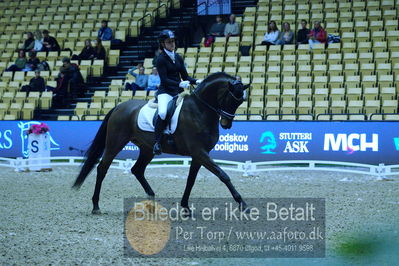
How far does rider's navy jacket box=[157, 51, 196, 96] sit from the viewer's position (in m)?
9.32

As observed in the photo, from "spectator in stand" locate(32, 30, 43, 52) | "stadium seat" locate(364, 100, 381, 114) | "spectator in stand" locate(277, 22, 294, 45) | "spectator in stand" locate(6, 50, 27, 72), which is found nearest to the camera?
"stadium seat" locate(364, 100, 381, 114)

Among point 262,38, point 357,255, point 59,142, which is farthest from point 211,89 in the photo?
point 262,38

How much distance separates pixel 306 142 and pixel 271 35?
5968 millimetres

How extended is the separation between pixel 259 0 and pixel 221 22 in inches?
78.6

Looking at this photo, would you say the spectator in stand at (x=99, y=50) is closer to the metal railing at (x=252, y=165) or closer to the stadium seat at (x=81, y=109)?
the stadium seat at (x=81, y=109)

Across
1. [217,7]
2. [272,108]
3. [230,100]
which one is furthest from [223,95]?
[217,7]

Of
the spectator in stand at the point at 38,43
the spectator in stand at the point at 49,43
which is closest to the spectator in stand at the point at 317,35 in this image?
the spectator in stand at the point at 49,43

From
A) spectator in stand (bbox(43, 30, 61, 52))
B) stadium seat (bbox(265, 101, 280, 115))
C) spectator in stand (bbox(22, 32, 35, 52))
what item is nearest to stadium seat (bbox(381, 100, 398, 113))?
stadium seat (bbox(265, 101, 280, 115))

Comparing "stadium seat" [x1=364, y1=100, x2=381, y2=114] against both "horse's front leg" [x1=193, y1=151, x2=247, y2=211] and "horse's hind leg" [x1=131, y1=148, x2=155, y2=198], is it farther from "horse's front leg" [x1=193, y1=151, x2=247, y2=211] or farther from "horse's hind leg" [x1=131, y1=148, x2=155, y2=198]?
"horse's front leg" [x1=193, y1=151, x2=247, y2=211]

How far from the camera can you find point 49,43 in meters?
24.4

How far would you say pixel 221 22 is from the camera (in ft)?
77.2

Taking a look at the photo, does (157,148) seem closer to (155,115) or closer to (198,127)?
(155,115)

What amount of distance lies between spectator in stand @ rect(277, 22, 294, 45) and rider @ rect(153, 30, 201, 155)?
40.3 ft

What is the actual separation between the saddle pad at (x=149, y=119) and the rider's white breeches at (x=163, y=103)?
170 millimetres
